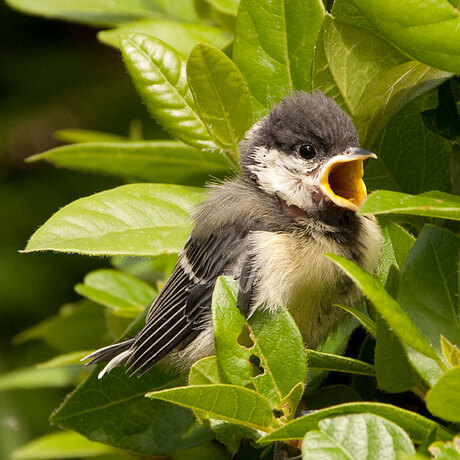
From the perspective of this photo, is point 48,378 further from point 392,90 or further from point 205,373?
point 392,90

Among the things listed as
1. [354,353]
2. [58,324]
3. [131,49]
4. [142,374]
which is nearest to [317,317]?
[354,353]

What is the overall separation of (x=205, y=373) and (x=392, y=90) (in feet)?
1.73

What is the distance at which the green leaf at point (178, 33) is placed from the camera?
1.80 meters

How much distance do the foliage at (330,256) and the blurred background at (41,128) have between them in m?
1.66

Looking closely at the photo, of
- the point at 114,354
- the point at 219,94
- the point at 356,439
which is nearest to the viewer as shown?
the point at 356,439

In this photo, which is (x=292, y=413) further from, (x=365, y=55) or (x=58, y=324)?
(x=58, y=324)

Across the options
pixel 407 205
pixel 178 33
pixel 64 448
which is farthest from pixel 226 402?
pixel 178 33

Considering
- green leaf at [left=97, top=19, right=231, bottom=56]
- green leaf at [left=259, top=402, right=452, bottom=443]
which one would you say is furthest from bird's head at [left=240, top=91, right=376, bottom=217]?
green leaf at [left=259, top=402, right=452, bottom=443]

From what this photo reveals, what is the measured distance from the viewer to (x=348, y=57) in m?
1.24

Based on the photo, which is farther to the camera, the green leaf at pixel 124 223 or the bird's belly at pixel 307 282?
the bird's belly at pixel 307 282

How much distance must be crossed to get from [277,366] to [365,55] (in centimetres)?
53

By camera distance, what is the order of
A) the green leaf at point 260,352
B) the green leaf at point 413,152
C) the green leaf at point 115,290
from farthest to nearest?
1. the green leaf at point 115,290
2. the green leaf at point 413,152
3. the green leaf at point 260,352

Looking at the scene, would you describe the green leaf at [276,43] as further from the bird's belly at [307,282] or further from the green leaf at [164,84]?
the bird's belly at [307,282]

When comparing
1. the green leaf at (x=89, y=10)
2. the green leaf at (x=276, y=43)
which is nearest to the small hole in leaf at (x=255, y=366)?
the green leaf at (x=276, y=43)
